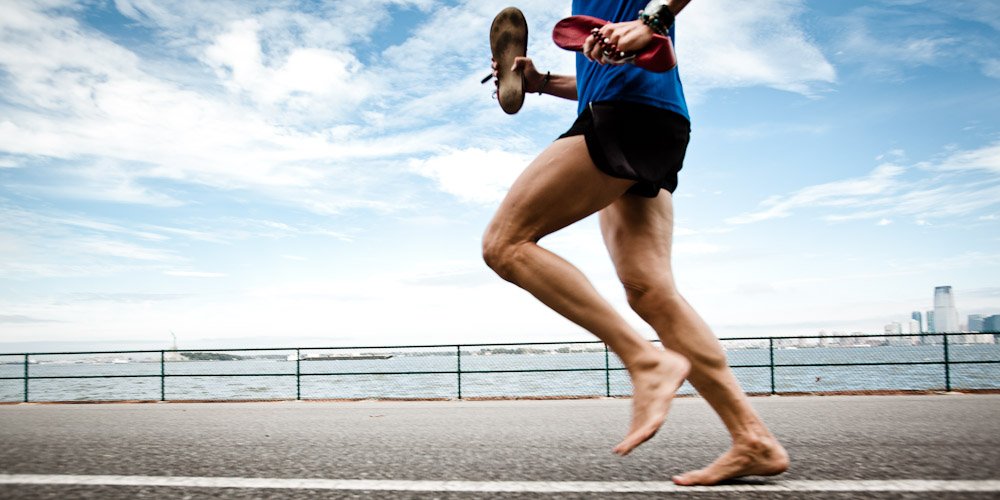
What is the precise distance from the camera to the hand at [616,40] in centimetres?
165

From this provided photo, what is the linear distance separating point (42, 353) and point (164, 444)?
12.2 m

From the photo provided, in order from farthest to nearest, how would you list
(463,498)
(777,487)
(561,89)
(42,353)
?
(42,353), (561,89), (777,487), (463,498)

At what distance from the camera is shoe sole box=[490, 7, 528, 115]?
2406 millimetres

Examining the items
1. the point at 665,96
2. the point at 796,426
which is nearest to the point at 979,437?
the point at 796,426

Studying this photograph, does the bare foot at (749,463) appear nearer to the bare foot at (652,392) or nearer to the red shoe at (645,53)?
the bare foot at (652,392)

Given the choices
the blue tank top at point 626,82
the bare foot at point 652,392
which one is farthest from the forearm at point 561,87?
the bare foot at point 652,392

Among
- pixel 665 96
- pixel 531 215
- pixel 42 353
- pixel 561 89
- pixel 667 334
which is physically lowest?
pixel 42 353

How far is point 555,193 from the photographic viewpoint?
1736 mm

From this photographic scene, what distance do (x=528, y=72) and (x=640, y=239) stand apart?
78cm

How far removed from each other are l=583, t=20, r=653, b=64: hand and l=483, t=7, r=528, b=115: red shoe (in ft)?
2.19

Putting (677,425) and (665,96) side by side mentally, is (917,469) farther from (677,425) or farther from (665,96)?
(677,425)

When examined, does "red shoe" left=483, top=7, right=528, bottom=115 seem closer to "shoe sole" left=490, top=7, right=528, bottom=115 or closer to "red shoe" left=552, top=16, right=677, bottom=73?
"shoe sole" left=490, top=7, right=528, bottom=115

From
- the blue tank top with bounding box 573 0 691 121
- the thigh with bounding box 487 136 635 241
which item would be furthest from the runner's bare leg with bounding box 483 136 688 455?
the blue tank top with bounding box 573 0 691 121

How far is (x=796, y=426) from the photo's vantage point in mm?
4004
